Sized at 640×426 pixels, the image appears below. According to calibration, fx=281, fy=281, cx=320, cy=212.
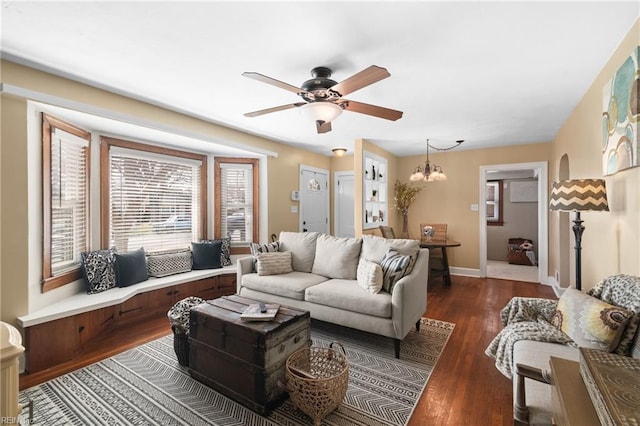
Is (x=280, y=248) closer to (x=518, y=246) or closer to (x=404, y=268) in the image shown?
(x=404, y=268)

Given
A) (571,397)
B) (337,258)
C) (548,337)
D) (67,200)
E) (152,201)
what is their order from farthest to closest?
(152,201) → (337,258) → (67,200) → (548,337) → (571,397)

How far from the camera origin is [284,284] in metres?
3.04

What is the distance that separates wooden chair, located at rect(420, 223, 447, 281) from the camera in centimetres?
480

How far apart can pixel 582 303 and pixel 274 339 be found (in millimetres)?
1932

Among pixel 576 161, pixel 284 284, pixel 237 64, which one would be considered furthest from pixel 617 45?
pixel 284 284

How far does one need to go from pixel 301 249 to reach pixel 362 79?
2.24 meters

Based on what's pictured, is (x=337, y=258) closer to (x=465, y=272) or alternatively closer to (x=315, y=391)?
(x=315, y=391)

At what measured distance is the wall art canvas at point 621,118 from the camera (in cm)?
171

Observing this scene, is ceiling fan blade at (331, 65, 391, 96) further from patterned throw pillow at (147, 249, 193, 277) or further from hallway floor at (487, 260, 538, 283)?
hallway floor at (487, 260, 538, 283)

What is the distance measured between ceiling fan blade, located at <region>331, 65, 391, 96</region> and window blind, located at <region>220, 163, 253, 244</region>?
9.77ft

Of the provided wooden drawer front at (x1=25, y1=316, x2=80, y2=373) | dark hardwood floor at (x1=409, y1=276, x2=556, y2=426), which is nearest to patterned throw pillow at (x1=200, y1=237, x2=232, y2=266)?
wooden drawer front at (x1=25, y1=316, x2=80, y2=373)

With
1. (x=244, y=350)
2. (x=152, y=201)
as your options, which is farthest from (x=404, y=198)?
(x=244, y=350)

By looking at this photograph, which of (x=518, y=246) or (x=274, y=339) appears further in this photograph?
(x=518, y=246)

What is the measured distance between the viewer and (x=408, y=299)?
8.16 ft
